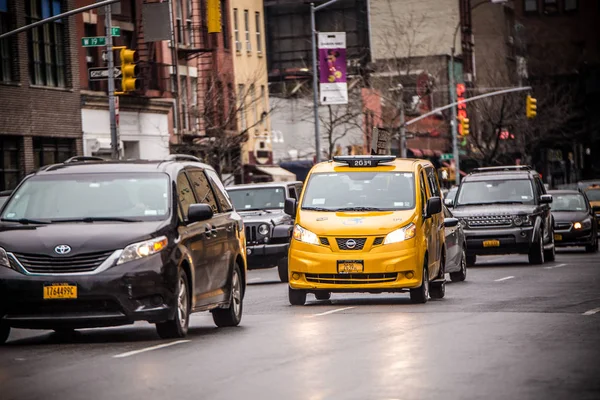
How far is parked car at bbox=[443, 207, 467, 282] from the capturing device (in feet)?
83.6

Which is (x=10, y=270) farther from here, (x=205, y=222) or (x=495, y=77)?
(x=495, y=77)

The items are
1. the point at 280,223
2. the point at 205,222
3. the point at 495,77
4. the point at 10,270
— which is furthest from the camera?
the point at 495,77

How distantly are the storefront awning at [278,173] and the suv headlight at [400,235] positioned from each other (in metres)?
49.4

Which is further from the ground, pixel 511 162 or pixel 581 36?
pixel 581 36

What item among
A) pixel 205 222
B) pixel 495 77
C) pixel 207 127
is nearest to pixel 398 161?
pixel 205 222

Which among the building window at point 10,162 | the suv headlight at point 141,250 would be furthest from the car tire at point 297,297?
the building window at point 10,162

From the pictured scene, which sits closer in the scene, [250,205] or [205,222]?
[205,222]

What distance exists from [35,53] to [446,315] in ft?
98.6

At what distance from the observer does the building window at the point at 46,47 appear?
151ft

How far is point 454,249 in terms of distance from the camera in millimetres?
26453

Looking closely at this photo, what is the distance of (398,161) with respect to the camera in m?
22.5

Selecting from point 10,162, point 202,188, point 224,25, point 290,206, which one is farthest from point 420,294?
point 224,25

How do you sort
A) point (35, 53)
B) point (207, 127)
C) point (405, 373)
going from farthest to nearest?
point (207, 127), point (35, 53), point (405, 373)

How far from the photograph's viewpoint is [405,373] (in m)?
11.9
